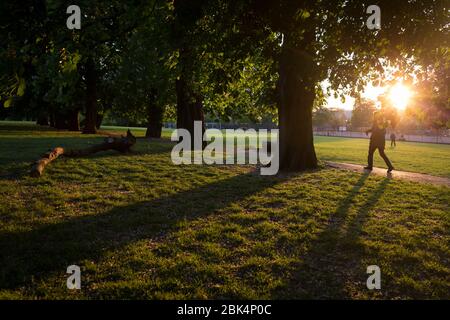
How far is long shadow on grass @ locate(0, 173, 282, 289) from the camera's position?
4.50 m

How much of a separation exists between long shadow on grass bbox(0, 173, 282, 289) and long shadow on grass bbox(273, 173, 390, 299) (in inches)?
95.0

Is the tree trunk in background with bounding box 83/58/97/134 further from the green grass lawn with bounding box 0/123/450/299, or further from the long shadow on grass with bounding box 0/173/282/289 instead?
the long shadow on grass with bounding box 0/173/282/289

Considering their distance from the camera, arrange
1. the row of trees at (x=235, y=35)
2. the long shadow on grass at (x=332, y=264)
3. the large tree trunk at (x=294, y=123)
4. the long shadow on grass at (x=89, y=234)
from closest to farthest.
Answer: the long shadow on grass at (x=332, y=264)
the long shadow on grass at (x=89, y=234)
the row of trees at (x=235, y=35)
the large tree trunk at (x=294, y=123)

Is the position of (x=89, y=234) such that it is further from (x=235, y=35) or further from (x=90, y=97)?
(x=90, y=97)

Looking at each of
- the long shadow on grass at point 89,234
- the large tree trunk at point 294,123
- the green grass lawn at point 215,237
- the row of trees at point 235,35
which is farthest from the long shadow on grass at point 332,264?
the large tree trunk at point 294,123

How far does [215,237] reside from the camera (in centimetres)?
581

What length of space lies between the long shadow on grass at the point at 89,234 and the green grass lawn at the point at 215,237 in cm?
2

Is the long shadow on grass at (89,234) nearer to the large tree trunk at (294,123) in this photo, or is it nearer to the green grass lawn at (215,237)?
the green grass lawn at (215,237)

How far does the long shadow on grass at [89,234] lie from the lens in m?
4.50

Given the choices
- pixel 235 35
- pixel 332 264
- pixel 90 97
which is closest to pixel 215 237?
pixel 332 264

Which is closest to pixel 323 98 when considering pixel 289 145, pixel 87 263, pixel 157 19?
pixel 289 145

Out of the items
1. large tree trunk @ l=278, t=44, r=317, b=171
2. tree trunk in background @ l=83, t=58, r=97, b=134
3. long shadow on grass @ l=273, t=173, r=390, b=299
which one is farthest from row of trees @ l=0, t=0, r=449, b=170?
tree trunk in background @ l=83, t=58, r=97, b=134

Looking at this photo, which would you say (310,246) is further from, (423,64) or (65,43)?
(65,43)
